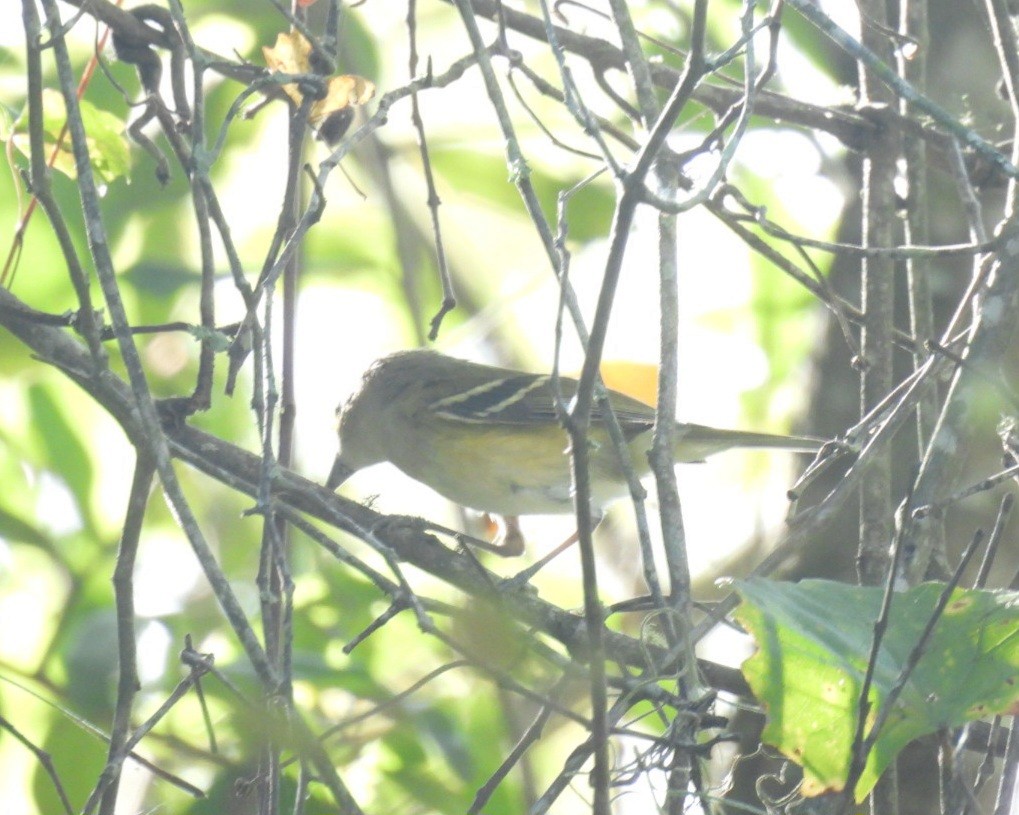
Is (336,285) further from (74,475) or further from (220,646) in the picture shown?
(220,646)

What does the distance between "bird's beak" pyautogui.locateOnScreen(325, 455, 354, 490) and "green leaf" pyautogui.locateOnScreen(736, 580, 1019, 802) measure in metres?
3.21

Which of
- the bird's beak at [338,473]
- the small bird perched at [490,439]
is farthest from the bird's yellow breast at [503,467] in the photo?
the bird's beak at [338,473]

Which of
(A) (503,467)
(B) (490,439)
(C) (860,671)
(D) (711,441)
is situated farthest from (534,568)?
(C) (860,671)

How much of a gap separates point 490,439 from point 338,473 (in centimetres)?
77

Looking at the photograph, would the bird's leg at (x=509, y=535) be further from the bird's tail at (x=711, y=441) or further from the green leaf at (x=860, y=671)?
the green leaf at (x=860, y=671)

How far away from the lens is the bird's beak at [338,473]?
216 inches

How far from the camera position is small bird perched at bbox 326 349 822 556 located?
5027 mm

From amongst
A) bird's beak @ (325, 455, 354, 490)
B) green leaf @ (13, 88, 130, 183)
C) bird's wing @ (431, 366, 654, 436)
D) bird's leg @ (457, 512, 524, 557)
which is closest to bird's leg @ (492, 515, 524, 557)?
bird's leg @ (457, 512, 524, 557)

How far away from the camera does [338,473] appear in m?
5.52

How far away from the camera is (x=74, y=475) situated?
4.00 m

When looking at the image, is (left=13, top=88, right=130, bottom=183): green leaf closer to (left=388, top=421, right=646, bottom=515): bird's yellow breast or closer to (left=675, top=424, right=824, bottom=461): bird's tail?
(left=388, top=421, right=646, bottom=515): bird's yellow breast

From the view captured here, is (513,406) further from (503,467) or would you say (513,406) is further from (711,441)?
(711,441)

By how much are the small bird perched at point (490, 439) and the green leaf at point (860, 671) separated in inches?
89.9

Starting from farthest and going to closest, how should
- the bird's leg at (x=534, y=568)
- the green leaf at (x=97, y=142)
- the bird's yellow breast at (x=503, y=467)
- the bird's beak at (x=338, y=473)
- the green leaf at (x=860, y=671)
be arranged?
the bird's beak at (x=338, y=473)
the bird's yellow breast at (x=503, y=467)
the bird's leg at (x=534, y=568)
the green leaf at (x=97, y=142)
the green leaf at (x=860, y=671)
